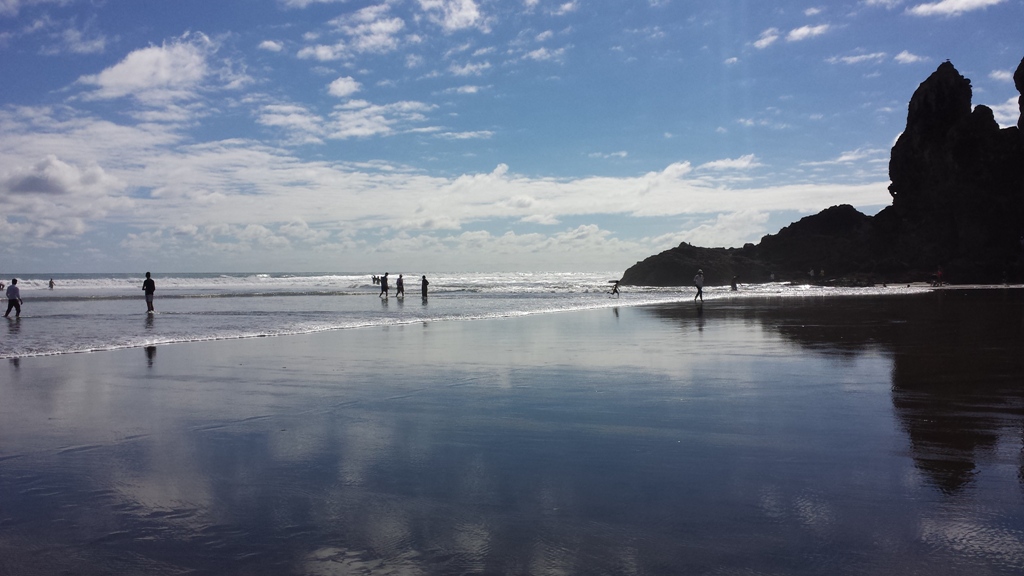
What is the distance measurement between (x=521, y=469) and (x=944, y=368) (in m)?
9.64

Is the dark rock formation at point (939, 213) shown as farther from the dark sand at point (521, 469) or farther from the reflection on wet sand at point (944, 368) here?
the dark sand at point (521, 469)

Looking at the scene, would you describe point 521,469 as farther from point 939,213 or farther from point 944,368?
point 939,213

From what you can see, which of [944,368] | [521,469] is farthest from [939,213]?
[521,469]

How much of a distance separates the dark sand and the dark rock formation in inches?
2576

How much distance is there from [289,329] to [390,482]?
19.3 meters

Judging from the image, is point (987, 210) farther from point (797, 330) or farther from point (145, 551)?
point (145, 551)

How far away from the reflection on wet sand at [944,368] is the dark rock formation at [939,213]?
49380mm

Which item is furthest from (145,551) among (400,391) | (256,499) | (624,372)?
(624,372)

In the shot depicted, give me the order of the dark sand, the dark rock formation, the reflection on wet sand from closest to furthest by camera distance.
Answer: the dark sand < the reflection on wet sand < the dark rock formation

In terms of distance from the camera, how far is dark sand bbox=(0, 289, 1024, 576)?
443 centimetres

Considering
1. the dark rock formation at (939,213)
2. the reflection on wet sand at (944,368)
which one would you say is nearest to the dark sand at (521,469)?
the reflection on wet sand at (944,368)

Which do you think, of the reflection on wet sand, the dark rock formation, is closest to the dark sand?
the reflection on wet sand

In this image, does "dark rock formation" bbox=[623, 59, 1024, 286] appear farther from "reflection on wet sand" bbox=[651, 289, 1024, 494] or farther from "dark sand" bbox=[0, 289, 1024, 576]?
"dark sand" bbox=[0, 289, 1024, 576]

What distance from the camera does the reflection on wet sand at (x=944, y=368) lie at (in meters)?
6.83
